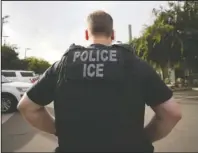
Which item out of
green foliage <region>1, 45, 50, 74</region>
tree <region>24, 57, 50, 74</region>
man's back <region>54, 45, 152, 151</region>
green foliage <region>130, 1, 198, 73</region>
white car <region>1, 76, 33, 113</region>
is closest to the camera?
man's back <region>54, 45, 152, 151</region>

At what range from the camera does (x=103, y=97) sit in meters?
1.38

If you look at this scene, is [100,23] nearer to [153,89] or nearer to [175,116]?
[153,89]

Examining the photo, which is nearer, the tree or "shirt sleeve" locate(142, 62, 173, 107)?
"shirt sleeve" locate(142, 62, 173, 107)

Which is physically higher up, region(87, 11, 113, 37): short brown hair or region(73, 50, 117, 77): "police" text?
region(87, 11, 113, 37): short brown hair

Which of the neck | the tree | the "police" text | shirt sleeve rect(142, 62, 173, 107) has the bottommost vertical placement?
the tree

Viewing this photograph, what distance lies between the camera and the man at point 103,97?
1.38 m

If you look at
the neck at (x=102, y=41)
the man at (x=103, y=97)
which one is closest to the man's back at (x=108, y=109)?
the man at (x=103, y=97)

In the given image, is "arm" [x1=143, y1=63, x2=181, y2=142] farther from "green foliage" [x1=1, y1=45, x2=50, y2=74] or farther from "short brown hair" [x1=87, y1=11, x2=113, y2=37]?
"green foliage" [x1=1, y1=45, x2=50, y2=74]

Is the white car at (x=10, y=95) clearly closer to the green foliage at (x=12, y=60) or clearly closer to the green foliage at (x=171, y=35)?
the green foliage at (x=12, y=60)

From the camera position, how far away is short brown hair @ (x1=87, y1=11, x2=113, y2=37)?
1.46 metres

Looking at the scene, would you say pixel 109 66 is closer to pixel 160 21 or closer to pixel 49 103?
pixel 49 103

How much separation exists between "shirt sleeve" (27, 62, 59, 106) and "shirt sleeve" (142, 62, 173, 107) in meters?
0.36

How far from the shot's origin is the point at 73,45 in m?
1.46

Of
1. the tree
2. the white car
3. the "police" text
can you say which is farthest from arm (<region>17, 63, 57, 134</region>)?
the white car
